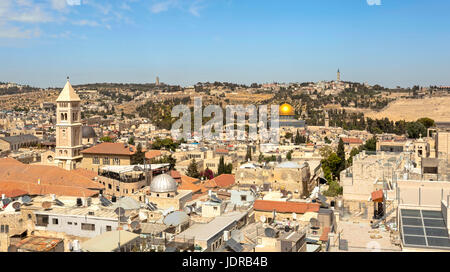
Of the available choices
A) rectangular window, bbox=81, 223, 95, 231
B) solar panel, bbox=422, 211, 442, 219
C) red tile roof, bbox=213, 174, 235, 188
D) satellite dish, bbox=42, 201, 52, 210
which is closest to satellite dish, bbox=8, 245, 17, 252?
rectangular window, bbox=81, 223, 95, 231

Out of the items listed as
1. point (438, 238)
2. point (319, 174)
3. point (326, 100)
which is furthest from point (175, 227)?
point (326, 100)

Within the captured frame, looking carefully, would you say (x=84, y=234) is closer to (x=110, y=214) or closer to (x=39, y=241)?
(x=110, y=214)

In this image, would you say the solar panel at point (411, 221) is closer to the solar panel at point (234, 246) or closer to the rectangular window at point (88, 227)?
the solar panel at point (234, 246)

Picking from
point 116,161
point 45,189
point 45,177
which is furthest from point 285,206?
point 116,161

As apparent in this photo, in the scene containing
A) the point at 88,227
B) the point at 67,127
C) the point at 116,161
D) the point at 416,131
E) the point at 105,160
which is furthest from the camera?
the point at 416,131

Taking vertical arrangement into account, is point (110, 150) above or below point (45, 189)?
above

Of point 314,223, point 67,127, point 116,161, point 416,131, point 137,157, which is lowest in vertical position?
point 116,161

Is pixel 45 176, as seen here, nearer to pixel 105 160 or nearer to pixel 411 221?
pixel 105 160
